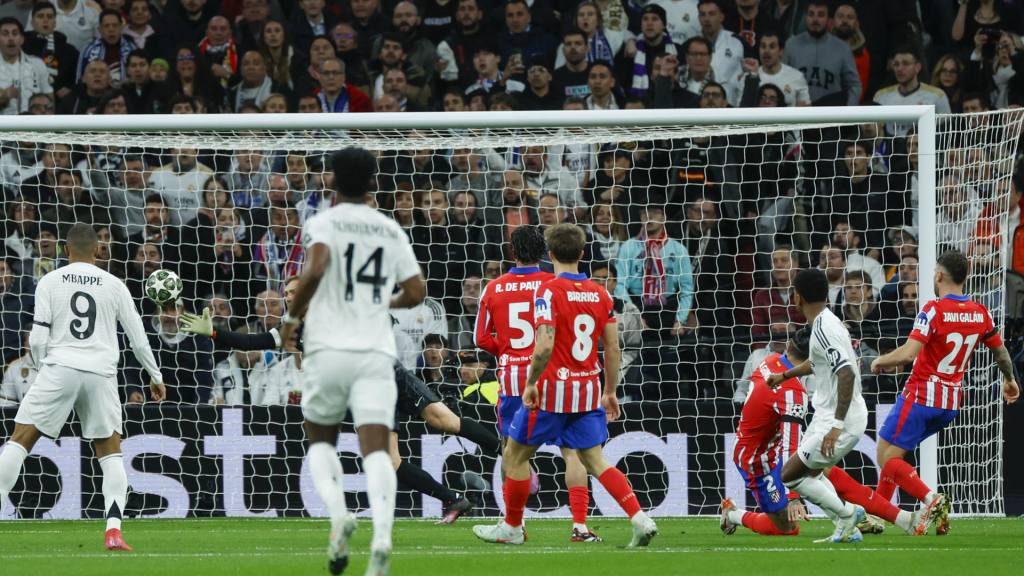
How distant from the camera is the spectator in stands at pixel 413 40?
1570cm

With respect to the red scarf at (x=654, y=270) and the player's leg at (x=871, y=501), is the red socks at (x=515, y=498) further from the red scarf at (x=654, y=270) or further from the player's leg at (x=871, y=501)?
the red scarf at (x=654, y=270)

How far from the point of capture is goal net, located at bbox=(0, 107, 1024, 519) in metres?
12.1

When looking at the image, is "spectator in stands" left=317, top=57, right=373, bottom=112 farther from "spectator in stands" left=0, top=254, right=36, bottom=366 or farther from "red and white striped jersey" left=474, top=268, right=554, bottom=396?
"red and white striped jersey" left=474, top=268, right=554, bottom=396

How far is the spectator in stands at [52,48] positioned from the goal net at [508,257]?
4.64 ft

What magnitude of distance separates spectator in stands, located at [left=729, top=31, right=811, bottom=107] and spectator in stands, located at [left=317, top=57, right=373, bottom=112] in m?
4.10

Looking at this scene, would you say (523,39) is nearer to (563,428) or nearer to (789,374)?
(789,374)

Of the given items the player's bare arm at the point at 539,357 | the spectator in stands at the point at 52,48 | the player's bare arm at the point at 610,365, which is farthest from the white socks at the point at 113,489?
the spectator in stands at the point at 52,48

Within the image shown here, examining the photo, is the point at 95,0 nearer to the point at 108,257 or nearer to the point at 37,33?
the point at 37,33

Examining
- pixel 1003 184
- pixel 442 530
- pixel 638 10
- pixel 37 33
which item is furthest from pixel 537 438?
pixel 37 33

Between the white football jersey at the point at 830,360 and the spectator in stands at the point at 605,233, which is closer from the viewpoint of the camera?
the white football jersey at the point at 830,360

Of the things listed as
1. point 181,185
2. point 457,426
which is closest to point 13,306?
point 181,185

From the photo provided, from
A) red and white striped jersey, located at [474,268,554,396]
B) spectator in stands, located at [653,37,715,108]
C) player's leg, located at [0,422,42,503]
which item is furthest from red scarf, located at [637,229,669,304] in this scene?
player's leg, located at [0,422,42,503]

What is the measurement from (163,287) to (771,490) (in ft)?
14.2

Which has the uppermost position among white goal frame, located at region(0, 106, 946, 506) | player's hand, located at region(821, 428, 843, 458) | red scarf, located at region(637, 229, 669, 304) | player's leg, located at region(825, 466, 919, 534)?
white goal frame, located at region(0, 106, 946, 506)
